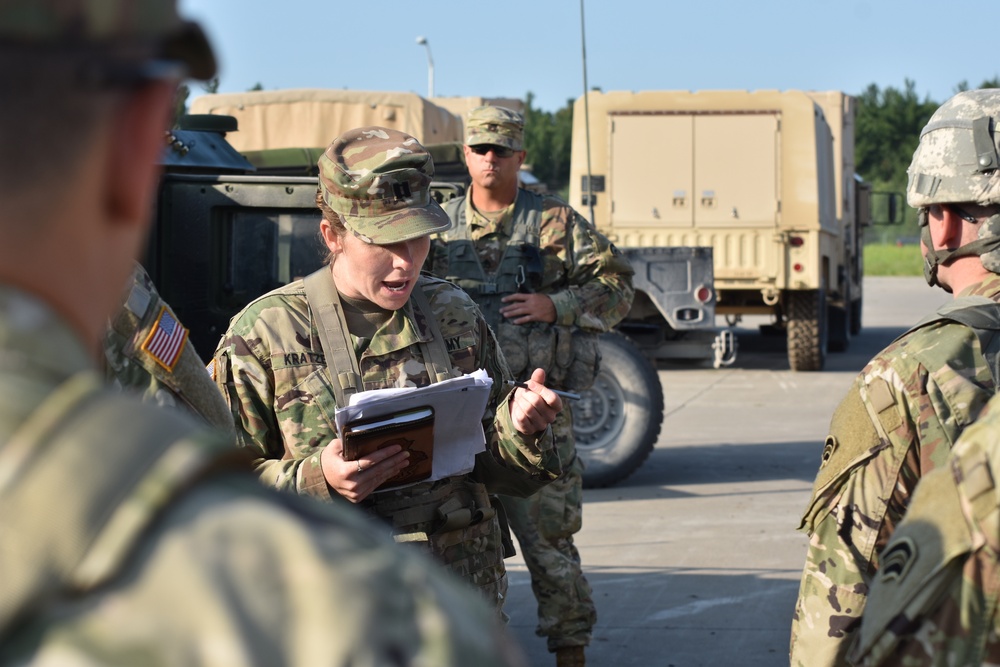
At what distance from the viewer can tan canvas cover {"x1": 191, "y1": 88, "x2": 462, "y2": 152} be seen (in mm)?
10445

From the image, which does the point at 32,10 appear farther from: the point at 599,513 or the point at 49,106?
the point at 599,513

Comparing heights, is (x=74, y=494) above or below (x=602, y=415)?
above

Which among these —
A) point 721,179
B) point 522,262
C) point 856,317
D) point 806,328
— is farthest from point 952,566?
point 856,317

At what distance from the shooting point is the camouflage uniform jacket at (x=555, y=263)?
5.32 m

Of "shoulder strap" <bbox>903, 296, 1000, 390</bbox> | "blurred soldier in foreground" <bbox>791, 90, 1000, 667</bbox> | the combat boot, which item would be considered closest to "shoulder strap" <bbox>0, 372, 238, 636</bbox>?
"blurred soldier in foreground" <bbox>791, 90, 1000, 667</bbox>

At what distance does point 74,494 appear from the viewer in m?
0.72

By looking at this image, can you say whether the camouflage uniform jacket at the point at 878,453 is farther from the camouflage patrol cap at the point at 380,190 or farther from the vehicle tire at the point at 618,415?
the vehicle tire at the point at 618,415

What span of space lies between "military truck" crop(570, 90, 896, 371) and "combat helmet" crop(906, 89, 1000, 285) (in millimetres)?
10061

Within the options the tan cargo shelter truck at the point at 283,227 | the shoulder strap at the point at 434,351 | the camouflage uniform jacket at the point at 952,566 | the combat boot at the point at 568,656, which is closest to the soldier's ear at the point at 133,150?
the camouflage uniform jacket at the point at 952,566

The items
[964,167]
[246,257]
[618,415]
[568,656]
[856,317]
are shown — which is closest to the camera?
[964,167]

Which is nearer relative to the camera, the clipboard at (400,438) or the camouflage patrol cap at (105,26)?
the camouflage patrol cap at (105,26)

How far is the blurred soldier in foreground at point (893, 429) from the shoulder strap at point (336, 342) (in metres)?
1.00

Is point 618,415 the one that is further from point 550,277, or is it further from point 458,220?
point 458,220

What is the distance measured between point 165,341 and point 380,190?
2.27ft
